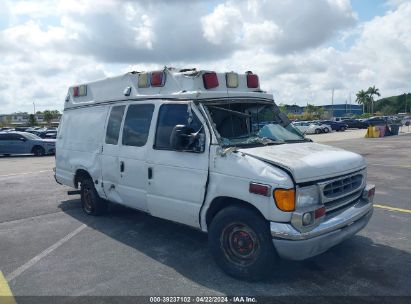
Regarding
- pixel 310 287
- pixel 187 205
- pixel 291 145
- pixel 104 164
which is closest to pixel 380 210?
pixel 291 145

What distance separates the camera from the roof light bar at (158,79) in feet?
17.2

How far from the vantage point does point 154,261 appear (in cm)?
486

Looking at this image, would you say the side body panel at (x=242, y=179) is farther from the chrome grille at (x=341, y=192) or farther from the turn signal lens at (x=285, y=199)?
the chrome grille at (x=341, y=192)

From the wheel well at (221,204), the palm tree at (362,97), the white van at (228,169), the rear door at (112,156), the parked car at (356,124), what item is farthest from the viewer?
the palm tree at (362,97)

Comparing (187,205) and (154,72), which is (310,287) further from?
(154,72)

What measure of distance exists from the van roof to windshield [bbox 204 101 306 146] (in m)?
0.16

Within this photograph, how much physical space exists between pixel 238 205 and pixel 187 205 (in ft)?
2.62

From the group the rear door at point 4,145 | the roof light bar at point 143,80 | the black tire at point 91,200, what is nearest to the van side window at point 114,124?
the roof light bar at point 143,80

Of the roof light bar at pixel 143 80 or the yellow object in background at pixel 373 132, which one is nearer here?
the roof light bar at pixel 143 80

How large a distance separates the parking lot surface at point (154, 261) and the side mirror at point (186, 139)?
1.49m

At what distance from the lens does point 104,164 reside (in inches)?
249

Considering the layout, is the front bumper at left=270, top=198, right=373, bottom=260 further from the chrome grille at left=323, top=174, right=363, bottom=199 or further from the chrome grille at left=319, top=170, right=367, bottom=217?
the chrome grille at left=323, top=174, right=363, bottom=199

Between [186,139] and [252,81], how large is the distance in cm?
167

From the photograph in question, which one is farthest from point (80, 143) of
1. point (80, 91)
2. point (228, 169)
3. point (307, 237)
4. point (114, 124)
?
point (307, 237)
